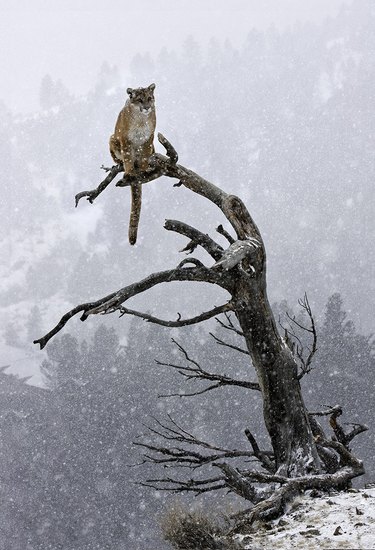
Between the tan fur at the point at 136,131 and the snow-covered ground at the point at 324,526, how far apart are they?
3116 millimetres

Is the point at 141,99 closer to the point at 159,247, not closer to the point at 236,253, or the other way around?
the point at 236,253

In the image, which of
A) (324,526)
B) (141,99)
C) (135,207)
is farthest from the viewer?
(135,207)

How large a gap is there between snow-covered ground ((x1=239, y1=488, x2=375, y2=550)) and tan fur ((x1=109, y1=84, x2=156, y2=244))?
3116mm

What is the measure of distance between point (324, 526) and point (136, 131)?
3398 mm

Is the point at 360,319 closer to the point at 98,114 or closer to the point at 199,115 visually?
the point at 199,115

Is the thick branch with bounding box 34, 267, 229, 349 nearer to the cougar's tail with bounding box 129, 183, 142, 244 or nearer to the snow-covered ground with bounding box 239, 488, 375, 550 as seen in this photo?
the cougar's tail with bounding box 129, 183, 142, 244

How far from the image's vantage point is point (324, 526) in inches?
161

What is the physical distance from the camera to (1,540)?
3275 cm

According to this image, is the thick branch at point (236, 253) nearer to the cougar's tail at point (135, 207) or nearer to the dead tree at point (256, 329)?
the dead tree at point (256, 329)

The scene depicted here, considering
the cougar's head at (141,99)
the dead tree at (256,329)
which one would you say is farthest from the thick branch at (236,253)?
the cougar's head at (141,99)

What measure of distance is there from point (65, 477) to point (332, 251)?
2759 inches

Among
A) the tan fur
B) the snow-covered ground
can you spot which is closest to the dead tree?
the tan fur

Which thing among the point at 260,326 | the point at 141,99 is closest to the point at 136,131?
the point at 141,99

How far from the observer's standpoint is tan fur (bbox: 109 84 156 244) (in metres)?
4.56
